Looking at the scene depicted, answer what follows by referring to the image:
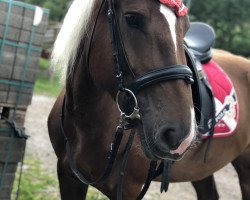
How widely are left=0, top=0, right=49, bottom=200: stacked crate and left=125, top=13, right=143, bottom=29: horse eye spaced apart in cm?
144

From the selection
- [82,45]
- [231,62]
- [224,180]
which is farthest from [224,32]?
[82,45]

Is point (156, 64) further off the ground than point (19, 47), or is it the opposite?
point (156, 64)

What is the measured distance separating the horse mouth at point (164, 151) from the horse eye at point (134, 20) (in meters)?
0.50

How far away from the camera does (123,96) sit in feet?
6.93

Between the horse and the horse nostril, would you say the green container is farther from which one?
the horse nostril

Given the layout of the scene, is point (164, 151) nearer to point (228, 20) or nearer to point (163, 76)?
point (163, 76)

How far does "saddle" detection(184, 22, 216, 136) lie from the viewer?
108 inches

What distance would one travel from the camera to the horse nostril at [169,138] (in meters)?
1.83

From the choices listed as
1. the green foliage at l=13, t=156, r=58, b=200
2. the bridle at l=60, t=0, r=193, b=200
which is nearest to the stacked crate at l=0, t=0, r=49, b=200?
the green foliage at l=13, t=156, r=58, b=200

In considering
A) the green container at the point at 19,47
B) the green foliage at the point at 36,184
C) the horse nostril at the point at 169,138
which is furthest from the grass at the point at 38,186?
the horse nostril at the point at 169,138

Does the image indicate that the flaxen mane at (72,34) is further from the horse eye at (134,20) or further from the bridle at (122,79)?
the horse eye at (134,20)

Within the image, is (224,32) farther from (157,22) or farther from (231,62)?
(157,22)

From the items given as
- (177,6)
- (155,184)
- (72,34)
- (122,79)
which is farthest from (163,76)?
(155,184)

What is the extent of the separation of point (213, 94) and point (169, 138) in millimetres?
1572
